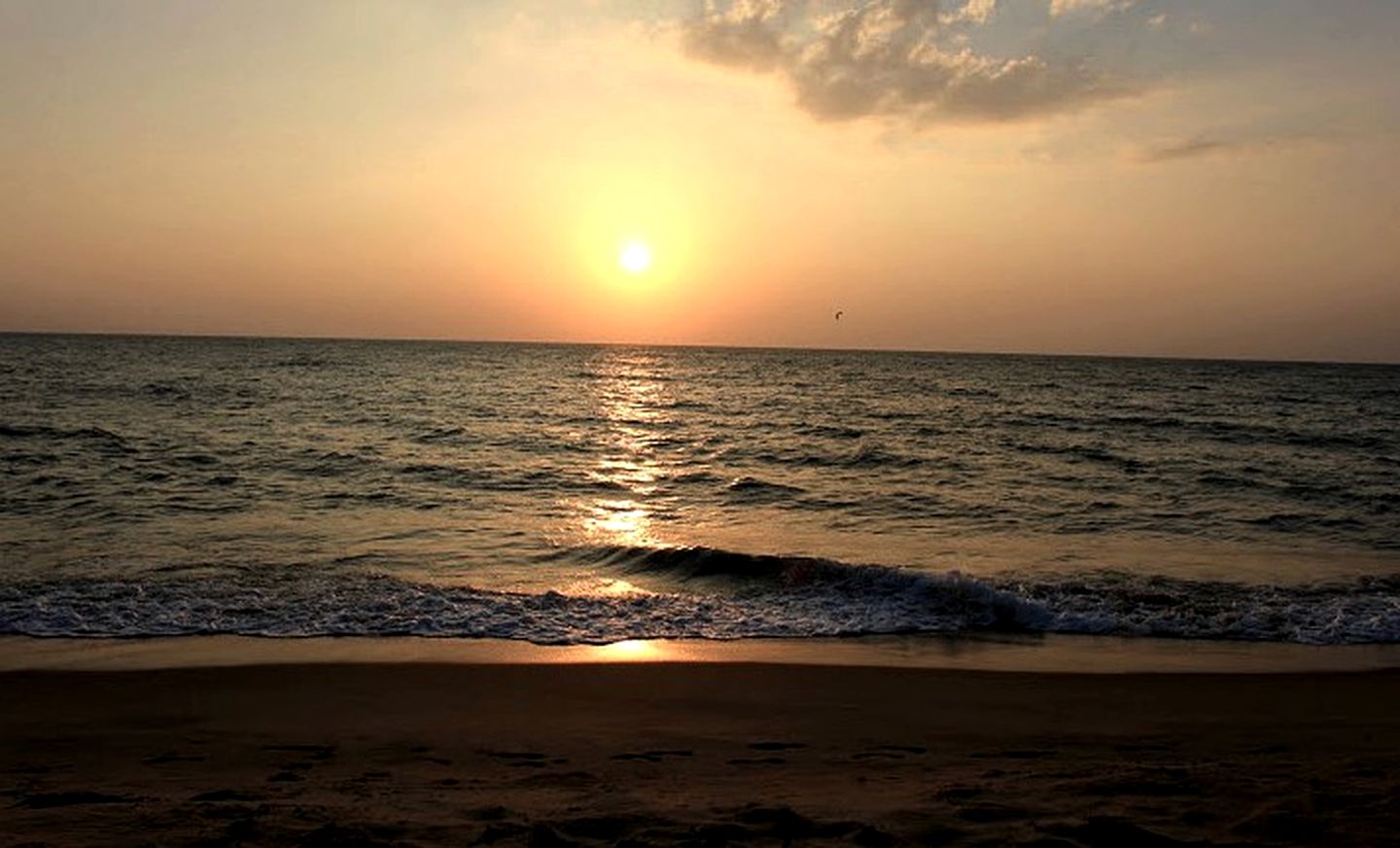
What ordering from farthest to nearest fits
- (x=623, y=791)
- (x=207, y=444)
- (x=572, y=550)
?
(x=207, y=444) → (x=572, y=550) → (x=623, y=791)

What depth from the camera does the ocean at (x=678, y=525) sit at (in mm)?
12250

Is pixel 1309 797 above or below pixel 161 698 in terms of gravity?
above

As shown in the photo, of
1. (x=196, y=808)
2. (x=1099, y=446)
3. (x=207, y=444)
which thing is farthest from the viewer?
(x=1099, y=446)

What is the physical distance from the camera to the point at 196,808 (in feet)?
18.6

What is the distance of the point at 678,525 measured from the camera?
19.1 m

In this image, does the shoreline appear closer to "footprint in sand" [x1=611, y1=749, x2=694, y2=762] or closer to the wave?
the wave

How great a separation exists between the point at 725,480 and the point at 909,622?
13.4 m

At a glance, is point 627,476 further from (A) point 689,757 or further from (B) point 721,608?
(A) point 689,757

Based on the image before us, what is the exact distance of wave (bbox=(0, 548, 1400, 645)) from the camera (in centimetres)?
1148

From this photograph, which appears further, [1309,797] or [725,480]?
[725,480]

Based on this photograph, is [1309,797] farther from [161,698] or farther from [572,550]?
[572,550]

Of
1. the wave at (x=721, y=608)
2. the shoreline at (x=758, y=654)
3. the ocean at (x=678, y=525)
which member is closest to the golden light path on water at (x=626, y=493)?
the ocean at (x=678, y=525)

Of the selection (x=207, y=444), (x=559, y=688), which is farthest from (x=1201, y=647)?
(x=207, y=444)

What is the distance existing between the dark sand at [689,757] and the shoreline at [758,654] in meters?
0.41
